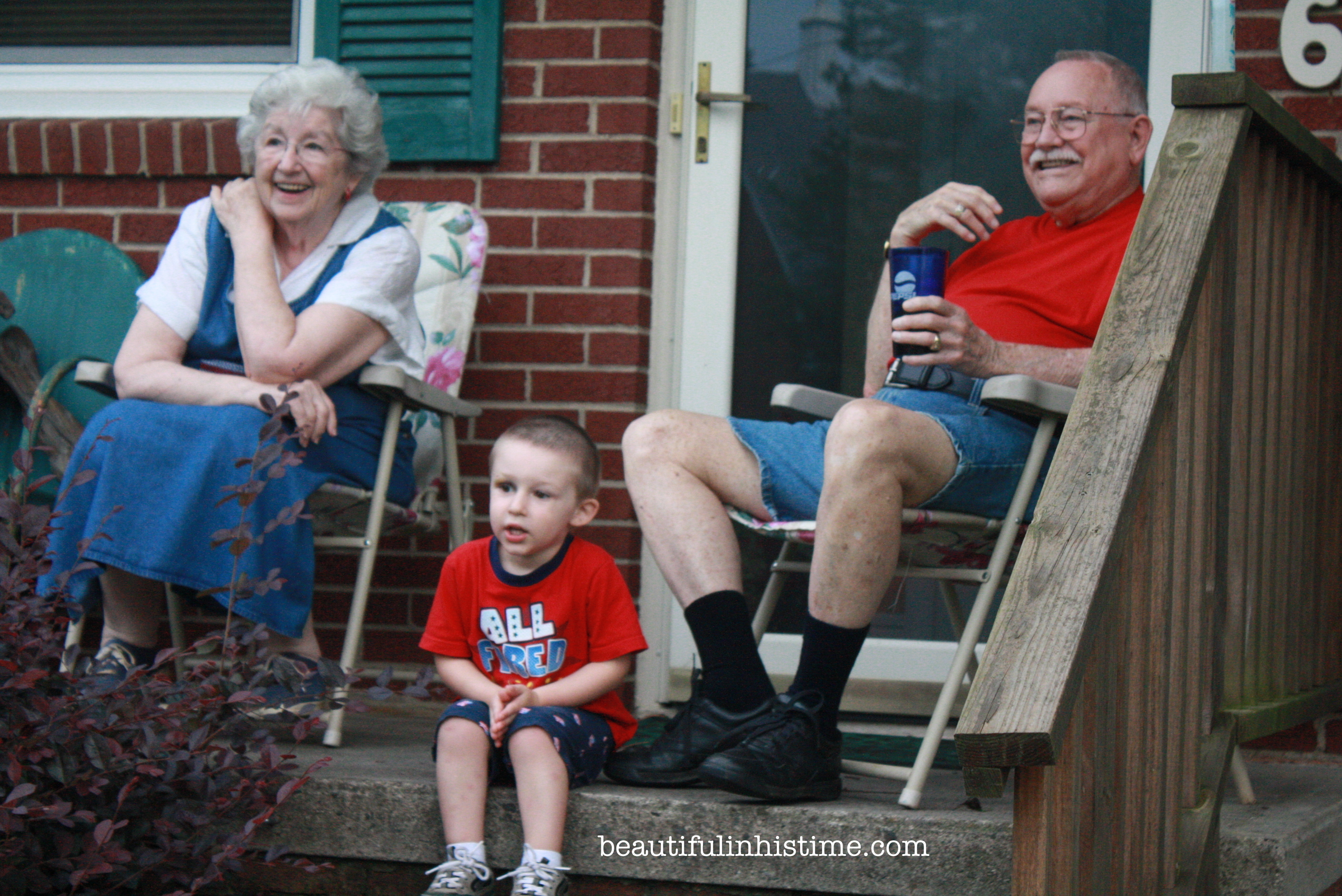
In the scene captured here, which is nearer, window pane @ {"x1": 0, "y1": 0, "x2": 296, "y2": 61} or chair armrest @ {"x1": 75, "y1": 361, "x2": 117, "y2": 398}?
chair armrest @ {"x1": 75, "y1": 361, "x2": 117, "y2": 398}

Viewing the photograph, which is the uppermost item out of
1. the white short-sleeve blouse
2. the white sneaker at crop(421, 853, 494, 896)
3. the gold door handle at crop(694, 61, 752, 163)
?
the gold door handle at crop(694, 61, 752, 163)

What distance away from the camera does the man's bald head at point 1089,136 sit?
257 cm

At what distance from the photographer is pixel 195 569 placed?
2.45 m

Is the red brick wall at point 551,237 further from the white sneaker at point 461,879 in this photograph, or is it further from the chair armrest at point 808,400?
the white sneaker at point 461,879

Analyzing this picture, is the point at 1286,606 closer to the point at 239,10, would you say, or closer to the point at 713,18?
the point at 713,18

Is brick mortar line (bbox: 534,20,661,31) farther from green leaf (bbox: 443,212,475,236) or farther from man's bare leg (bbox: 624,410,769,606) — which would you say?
man's bare leg (bbox: 624,410,769,606)

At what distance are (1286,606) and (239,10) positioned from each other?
9.27ft

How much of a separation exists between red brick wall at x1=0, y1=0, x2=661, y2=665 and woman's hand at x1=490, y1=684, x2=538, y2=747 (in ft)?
3.69

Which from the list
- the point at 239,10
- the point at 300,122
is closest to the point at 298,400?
the point at 300,122

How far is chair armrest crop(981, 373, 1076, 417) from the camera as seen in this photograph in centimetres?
219

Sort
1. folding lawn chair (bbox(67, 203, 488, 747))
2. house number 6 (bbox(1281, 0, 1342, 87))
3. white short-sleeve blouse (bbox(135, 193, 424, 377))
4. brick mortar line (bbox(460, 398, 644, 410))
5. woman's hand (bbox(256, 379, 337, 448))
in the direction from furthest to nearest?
brick mortar line (bbox(460, 398, 644, 410)) < house number 6 (bbox(1281, 0, 1342, 87)) < white short-sleeve blouse (bbox(135, 193, 424, 377)) < folding lawn chair (bbox(67, 203, 488, 747)) < woman's hand (bbox(256, 379, 337, 448))

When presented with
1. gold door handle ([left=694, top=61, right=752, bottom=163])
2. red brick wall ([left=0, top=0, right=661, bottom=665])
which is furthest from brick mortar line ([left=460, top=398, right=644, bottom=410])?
gold door handle ([left=694, top=61, right=752, bottom=163])

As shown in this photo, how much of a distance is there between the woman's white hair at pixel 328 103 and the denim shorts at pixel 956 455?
0.99 m

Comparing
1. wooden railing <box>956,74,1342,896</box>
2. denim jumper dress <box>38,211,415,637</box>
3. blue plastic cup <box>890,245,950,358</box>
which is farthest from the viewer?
denim jumper dress <box>38,211,415,637</box>
